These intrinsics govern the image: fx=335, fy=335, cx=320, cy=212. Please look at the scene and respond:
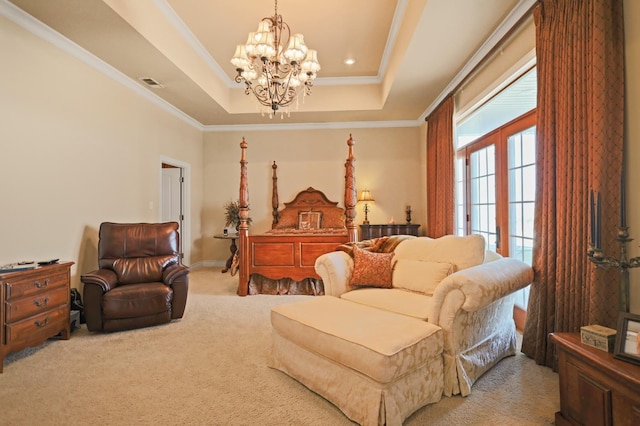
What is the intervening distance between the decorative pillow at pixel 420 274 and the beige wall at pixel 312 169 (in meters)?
3.65

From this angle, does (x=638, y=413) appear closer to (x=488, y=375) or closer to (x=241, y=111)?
(x=488, y=375)

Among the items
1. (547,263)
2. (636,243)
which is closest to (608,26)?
(636,243)

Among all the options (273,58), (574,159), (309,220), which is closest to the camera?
(574,159)

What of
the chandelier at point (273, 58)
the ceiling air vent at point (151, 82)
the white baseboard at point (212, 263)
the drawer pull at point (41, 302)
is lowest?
the white baseboard at point (212, 263)

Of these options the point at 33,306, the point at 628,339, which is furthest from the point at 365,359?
the point at 33,306

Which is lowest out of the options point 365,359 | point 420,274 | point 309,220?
point 365,359

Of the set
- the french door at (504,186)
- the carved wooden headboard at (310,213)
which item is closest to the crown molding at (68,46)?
the carved wooden headboard at (310,213)

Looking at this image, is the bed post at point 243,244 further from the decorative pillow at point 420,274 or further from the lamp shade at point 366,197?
the lamp shade at point 366,197

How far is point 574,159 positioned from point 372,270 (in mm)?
1651

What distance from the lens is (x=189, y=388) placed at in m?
2.20

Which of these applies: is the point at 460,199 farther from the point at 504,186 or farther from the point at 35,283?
the point at 35,283

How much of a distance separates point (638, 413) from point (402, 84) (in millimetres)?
4123

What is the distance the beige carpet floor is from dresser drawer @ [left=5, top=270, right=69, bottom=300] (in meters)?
0.52

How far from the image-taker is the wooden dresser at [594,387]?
135 cm
